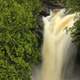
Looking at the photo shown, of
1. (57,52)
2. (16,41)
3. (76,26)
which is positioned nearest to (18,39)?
(16,41)

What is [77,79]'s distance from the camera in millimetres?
11328

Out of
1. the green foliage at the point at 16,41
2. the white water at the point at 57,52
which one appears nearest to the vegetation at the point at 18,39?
the green foliage at the point at 16,41

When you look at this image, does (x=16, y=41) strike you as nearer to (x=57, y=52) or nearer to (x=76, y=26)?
(x=76, y=26)

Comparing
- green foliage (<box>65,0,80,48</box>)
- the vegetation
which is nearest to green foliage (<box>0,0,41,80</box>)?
the vegetation

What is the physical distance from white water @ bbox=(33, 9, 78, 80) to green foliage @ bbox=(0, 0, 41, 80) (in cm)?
74

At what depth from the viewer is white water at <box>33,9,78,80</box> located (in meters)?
11.4

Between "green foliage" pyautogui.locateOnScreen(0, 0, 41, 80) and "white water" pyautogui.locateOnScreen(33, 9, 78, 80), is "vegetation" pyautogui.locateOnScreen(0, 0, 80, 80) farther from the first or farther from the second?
"white water" pyautogui.locateOnScreen(33, 9, 78, 80)

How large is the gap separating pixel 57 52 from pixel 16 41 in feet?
6.79

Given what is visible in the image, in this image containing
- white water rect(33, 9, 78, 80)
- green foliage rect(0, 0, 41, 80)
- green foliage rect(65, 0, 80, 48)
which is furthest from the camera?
white water rect(33, 9, 78, 80)

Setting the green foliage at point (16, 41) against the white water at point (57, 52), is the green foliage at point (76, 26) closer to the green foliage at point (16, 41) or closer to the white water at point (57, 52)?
the white water at point (57, 52)

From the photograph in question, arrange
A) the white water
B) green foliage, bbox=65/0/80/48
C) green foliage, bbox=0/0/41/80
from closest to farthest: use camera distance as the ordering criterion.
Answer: green foliage, bbox=0/0/41/80 < green foliage, bbox=65/0/80/48 < the white water

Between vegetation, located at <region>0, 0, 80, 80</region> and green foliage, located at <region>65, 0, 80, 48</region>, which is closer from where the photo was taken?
vegetation, located at <region>0, 0, 80, 80</region>

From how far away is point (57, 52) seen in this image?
1173cm

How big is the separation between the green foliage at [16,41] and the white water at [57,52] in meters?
0.74
